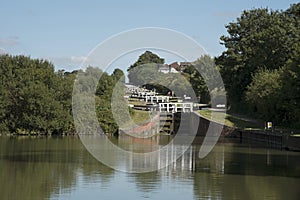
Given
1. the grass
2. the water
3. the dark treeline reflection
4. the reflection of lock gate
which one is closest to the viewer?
the water

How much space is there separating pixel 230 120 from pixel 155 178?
109 ft

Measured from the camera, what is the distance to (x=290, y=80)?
45.8m

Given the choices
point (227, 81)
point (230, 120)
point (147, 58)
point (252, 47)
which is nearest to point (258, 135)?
point (230, 120)

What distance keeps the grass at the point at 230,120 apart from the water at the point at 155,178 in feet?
59.3

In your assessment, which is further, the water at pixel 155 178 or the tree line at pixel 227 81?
the tree line at pixel 227 81

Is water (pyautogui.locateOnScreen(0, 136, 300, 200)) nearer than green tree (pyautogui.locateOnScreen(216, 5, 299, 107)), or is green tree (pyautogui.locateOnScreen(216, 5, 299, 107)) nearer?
water (pyautogui.locateOnScreen(0, 136, 300, 200))

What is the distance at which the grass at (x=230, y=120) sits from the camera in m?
57.9

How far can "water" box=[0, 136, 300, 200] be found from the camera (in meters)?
23.5

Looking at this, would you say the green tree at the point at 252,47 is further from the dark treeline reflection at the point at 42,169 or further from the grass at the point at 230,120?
the dark treeline reflection at the point at 42,169

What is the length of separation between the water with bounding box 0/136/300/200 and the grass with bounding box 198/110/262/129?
18075 mm

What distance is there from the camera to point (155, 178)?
28.2 m

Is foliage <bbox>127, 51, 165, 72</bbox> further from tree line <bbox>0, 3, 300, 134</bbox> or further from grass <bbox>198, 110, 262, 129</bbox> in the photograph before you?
grass <bbox>198, 110, 262, 129</bbox>

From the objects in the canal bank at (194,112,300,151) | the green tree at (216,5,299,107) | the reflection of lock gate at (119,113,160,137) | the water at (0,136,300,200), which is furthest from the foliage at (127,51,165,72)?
the water at (0,136,300,200)

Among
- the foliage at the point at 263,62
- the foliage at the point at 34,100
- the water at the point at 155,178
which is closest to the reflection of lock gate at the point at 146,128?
the foliage at the point at 34,100
